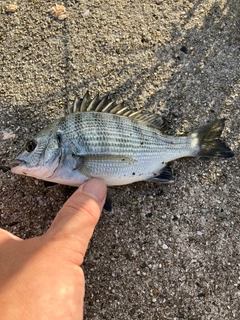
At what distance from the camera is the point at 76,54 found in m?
2.93

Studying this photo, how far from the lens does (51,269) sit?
190cm

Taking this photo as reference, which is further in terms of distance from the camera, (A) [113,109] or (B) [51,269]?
(A) [113,109]

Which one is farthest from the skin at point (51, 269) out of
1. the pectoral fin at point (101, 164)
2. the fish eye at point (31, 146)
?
the fish eye at point (31, 146)

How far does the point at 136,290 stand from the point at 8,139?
1635 millimetres

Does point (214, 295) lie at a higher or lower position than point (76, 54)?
lower

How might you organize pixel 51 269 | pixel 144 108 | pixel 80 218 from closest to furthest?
pixel 51 269, pixel 80 218, pixel 144 108

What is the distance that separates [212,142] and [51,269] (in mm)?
1599

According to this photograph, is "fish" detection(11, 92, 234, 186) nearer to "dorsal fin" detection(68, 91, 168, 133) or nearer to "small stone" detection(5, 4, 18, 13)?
"dorsal fin" detection(68, 91, 168, 133)

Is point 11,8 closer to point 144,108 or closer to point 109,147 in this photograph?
point 144,108

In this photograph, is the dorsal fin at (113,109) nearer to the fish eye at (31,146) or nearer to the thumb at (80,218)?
the fish eye at (31,146)

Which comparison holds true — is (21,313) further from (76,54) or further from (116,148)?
(76,54)

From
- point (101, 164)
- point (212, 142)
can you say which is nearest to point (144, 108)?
point (212, 142)

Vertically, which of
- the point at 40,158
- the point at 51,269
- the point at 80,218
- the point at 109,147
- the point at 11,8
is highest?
the point at 11,8

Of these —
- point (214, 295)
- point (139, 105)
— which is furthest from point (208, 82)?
point (214, 295)
